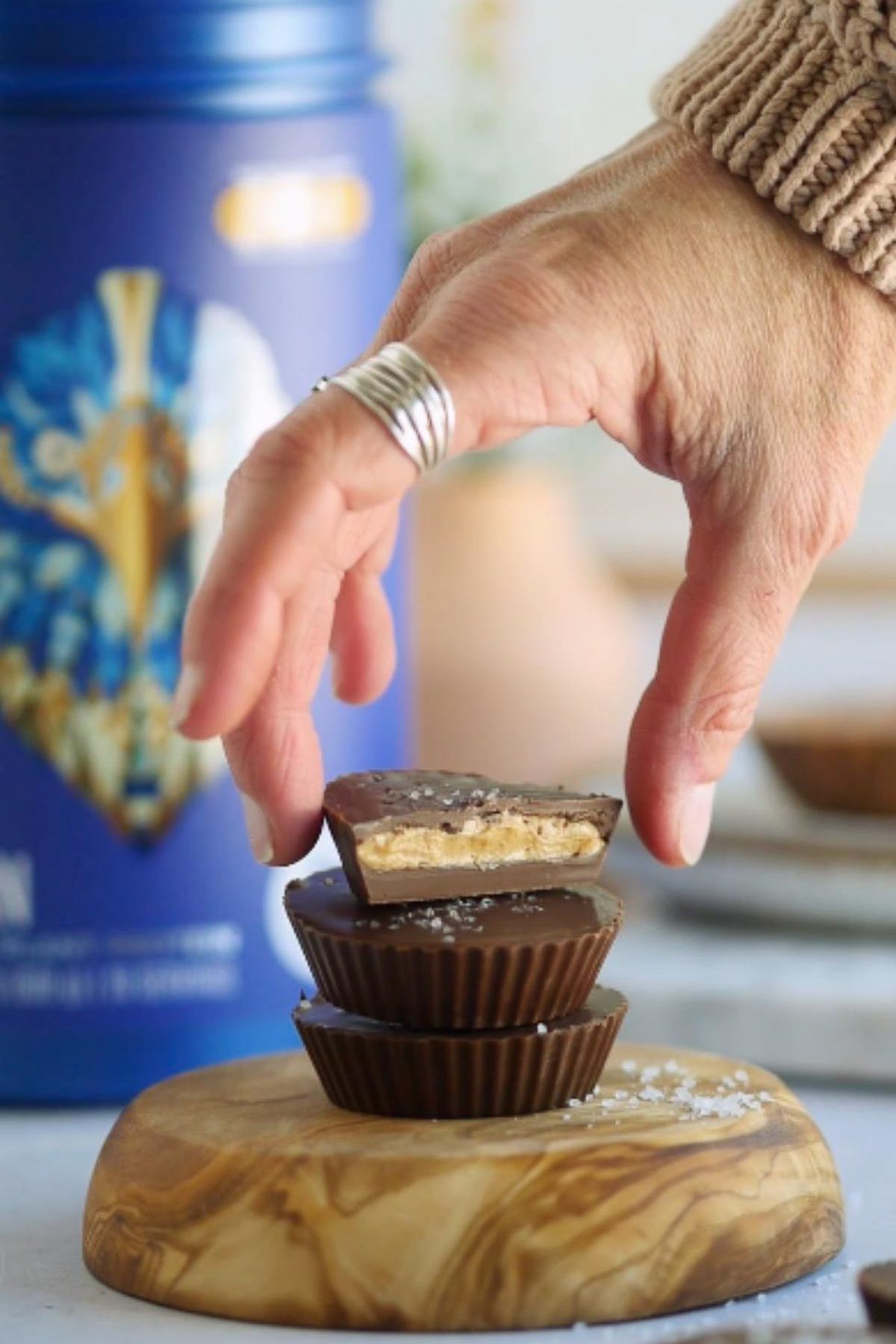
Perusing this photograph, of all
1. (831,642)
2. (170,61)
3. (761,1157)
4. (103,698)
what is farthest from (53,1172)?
(831,642)

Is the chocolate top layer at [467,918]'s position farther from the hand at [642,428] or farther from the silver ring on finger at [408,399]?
the silver ring on finger at [408,399]

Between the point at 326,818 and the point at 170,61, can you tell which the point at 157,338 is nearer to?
the point at 170,61

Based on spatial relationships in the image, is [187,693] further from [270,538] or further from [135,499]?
[135,499]

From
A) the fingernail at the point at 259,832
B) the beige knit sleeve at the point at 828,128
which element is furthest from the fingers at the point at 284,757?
the beige knit sleeve at the point at 828,128

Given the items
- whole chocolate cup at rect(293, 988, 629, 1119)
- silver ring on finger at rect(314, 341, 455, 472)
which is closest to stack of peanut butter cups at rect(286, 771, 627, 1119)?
whole chocolate cup at rect(293, 988, 629, 1119)

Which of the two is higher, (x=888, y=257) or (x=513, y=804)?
(x=888, y=257)

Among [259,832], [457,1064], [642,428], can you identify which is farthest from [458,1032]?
[642,428]
